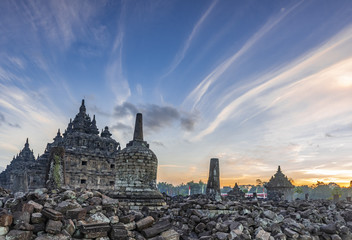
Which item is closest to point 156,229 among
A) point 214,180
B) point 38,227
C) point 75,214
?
point 75,214

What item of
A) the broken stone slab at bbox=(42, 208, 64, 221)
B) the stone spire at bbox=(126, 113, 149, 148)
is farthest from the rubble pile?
the stone spire at bbox=(126, 113, 149, 148)

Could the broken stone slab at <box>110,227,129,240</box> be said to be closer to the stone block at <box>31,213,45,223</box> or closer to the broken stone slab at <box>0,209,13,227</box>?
the stone block at <box>31,213,45,223</box>

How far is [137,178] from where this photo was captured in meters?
10.8

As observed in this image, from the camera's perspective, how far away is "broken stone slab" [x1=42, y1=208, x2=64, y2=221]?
5168mm

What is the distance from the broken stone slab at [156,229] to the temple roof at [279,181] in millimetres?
23669

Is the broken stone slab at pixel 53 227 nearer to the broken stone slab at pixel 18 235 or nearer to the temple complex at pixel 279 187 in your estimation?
the broken stone slab at pixel 18 235

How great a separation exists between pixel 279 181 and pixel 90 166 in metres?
24.1

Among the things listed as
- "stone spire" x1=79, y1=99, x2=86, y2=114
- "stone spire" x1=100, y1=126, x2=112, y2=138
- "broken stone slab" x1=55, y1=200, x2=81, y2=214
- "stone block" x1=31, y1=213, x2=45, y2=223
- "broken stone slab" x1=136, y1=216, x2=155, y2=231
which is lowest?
"broken stone slab" x1=136, y1=216, x2=155, y2=231

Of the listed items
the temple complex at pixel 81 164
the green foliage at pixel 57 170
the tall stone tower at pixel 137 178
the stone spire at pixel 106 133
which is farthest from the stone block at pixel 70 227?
the stone spire at pixel 106 133

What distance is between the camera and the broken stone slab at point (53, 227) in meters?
4.98

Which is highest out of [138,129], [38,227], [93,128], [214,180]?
[93,128]

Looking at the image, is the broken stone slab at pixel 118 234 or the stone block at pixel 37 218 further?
the broken stone slab at pixel 118 234

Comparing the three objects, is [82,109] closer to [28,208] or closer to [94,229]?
[28,208]

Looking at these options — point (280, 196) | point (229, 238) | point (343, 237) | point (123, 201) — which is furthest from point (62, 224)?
point (280, 196)
